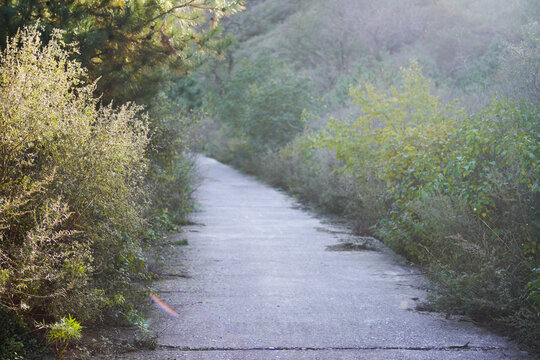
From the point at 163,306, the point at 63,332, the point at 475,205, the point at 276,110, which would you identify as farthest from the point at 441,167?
the point at 276,110

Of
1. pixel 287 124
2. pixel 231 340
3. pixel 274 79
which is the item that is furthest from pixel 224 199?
pixel 231 340

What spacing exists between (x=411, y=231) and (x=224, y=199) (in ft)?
39.4

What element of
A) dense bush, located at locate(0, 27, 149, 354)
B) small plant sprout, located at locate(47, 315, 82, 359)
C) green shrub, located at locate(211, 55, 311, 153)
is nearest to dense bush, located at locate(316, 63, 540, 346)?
dense bush, located at locate(0, 27, 149, 354)

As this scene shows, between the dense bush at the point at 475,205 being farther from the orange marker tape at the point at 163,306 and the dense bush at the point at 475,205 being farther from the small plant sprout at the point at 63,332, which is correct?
the small plant sprout at the point at 63,332

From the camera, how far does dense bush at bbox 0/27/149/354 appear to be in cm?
461

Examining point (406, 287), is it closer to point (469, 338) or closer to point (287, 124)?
point (469, 338)

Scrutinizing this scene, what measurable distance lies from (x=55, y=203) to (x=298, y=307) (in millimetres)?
3276

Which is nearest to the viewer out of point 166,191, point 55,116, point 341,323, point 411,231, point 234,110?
point 55,116

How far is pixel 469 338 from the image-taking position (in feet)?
19.0

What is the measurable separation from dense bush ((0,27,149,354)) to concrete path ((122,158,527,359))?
0.82 m

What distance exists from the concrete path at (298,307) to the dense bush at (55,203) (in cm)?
82

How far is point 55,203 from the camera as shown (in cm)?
468

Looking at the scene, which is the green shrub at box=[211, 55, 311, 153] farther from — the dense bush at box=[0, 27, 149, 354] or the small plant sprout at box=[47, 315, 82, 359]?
the small plant sprout at box=[47, 315, 82, 359]

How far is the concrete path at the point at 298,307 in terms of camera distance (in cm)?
543
